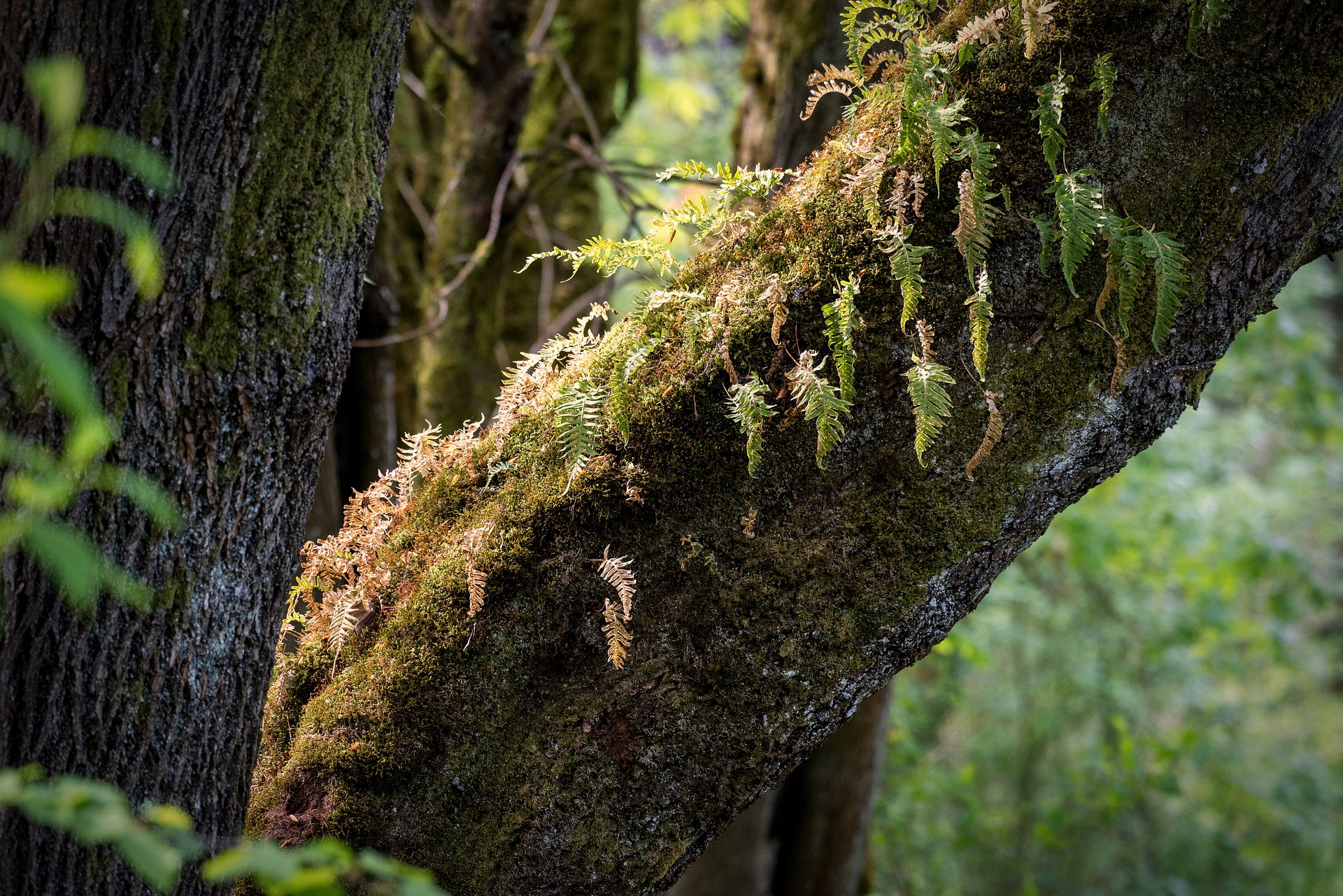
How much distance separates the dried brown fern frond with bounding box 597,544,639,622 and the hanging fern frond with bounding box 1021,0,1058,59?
1286 mm

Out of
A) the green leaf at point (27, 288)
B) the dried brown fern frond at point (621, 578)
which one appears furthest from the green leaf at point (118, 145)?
the dried brown fern frond at point (621, 578)

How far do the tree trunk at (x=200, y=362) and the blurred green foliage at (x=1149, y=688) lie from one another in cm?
496

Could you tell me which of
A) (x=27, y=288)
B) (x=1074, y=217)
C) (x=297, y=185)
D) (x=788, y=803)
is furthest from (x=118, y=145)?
(x=788, y=803)

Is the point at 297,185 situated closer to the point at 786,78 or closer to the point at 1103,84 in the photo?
the point at 1103,84

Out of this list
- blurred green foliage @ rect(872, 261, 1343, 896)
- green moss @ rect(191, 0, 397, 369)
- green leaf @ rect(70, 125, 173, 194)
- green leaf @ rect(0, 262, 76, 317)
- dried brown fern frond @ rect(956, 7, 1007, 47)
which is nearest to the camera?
green leaf @ rect(0, 262, 76, 317)

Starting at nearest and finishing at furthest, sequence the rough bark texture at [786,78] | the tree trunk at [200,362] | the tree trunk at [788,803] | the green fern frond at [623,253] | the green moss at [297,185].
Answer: the tree trunk at [200,362], the green moss at [297,185], the green fern frond at [623,253], the rough bark texture at [786,78], the tree trunk at [788,803]

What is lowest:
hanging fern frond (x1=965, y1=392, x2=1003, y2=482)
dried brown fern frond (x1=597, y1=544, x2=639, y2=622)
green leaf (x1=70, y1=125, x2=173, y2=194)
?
dried brown fern frond (x1=597, y1=544, x2=639, y2=622)

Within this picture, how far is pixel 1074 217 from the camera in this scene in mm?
1632

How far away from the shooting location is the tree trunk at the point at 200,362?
1.45 metres

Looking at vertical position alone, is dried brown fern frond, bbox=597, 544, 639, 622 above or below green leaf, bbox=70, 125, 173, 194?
below

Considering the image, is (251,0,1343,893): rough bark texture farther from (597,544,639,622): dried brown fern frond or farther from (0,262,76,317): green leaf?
(0,262,76,317): green leaf

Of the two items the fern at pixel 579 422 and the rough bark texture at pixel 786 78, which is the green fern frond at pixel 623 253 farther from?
the rough bark texture at pixel 786 78

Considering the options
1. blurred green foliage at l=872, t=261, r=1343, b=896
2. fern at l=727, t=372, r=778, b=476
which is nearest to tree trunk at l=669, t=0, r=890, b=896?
blurred green foliage at l=872, t=261, r=1343, b=896

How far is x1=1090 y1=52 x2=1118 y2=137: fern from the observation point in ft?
5.56
